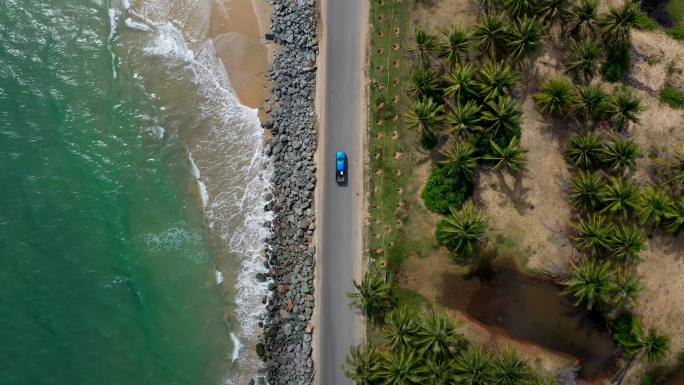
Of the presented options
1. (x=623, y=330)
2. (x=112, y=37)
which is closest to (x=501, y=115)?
(x=623, y=330)

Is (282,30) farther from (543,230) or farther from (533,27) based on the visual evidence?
(543,230)

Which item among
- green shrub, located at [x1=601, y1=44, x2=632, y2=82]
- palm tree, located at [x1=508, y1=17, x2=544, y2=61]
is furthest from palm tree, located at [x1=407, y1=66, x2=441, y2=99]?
green shrub, located at [x1=601, y1=44, x2=632, y2=82]

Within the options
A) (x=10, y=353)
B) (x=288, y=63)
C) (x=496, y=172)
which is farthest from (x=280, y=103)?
(x=10, y=353)

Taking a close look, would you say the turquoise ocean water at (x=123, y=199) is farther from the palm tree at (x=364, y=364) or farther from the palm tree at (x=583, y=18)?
the palm tree at (x=583, y=18)

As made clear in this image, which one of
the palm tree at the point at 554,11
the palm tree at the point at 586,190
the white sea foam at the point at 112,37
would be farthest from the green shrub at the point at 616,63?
the white sea foam at the point at 112,37

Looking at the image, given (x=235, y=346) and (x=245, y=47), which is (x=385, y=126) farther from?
(x=235, y=346)

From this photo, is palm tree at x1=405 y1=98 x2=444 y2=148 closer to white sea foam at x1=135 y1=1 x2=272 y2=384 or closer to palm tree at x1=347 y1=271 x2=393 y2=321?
palm tree at x1=347 y1=271 x2=393 y2=321
